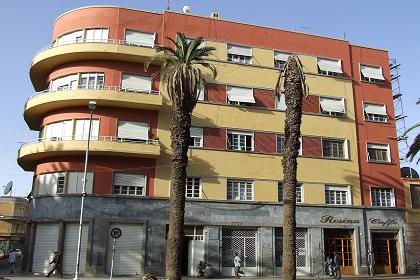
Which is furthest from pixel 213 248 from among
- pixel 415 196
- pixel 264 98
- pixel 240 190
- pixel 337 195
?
pixel 415 196

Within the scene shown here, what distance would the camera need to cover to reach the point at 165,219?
3162 centimetres

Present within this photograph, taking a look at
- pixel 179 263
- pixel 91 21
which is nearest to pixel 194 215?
pixel 179 263

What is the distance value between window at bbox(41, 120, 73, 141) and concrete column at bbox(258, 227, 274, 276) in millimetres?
15388

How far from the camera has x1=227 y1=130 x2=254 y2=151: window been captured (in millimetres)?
34812

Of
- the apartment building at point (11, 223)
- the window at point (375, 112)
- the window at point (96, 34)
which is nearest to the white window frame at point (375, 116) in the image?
the window at point (375, 112)

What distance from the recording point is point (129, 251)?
3053cm

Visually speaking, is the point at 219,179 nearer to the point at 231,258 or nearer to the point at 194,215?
the point at 194,215

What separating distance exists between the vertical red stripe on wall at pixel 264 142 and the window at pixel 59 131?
1381 centimetres

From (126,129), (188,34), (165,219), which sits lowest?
(165,219)

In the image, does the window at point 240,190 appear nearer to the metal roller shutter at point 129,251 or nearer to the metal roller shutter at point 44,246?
the metal roller shutter at point 129,251

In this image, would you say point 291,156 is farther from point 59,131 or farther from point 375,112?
point 375,112

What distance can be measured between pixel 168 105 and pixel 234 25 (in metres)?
9.19

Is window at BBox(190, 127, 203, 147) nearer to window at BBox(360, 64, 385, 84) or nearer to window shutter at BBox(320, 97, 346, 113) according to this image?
window shutter at BBox(320, 97, 346, 113)

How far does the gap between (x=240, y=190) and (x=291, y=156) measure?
9323 mm
